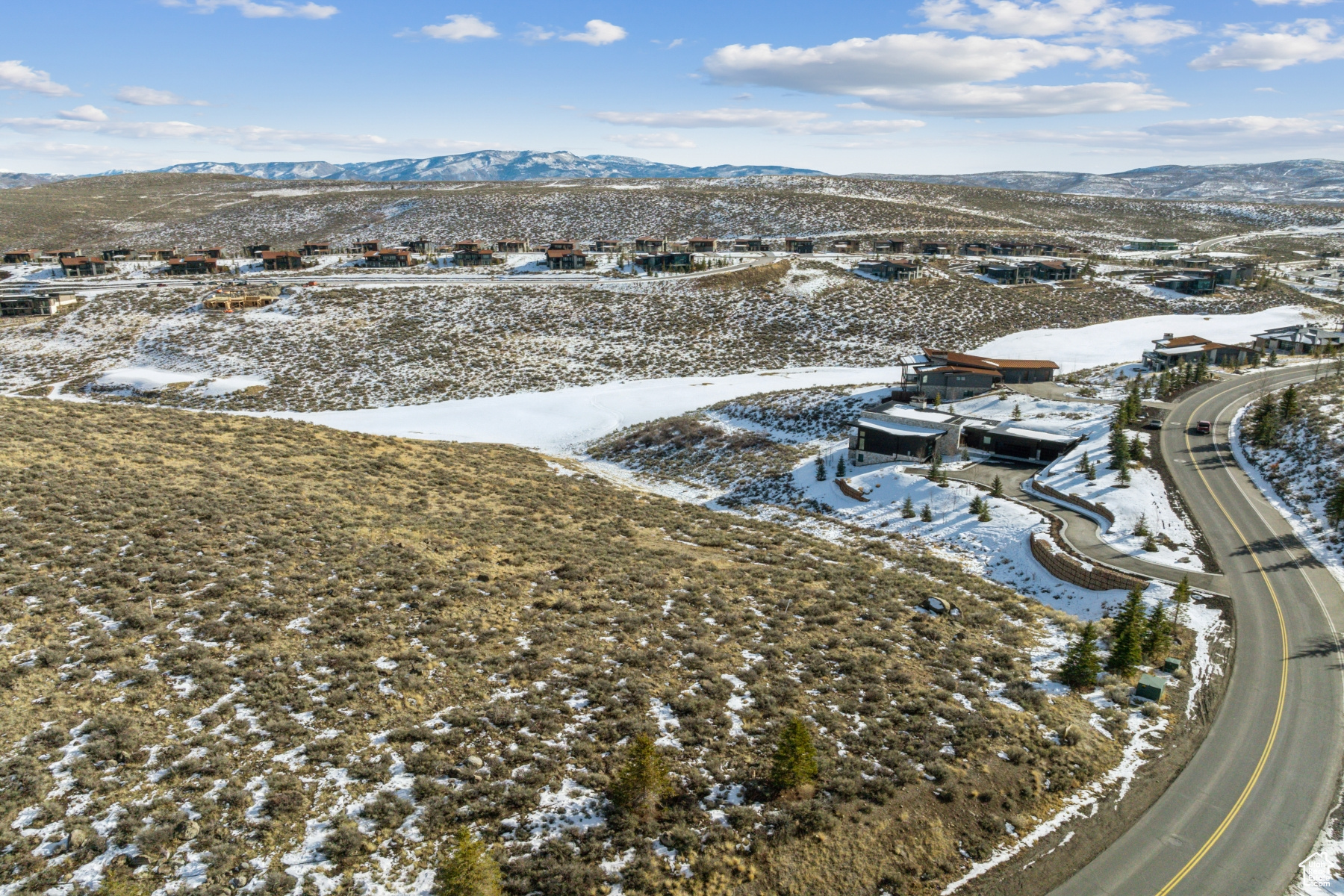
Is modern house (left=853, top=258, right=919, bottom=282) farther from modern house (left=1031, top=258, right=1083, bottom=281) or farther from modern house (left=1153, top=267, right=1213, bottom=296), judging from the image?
modern house (left=1153, top=267, right=1213, bottom=296)

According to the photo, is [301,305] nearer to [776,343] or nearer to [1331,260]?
[776,343]

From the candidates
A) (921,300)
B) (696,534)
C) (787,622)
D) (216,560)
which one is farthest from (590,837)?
(921,300)

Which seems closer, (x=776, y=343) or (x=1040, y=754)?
(x=1040, y=754)

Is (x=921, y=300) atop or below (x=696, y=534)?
atop

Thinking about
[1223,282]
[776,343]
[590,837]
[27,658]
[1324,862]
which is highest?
[1223,282]

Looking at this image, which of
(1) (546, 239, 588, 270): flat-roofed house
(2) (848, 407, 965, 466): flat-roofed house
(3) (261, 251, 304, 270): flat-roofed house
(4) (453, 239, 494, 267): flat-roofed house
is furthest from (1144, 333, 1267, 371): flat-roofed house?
(3) (261, 251, 304, 270): flat-roofed house

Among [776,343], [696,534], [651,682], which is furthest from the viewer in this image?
[776,343]

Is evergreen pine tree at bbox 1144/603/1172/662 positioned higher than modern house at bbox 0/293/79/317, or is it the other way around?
modern house at bbox 0/293/79/317

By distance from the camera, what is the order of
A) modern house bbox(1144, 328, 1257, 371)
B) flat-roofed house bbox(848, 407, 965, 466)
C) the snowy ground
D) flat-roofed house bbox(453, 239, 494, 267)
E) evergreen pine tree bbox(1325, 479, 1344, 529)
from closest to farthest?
evergreen pine tree bbox(1325, 479, 1344, 529)
flat-roofed house bbox(848, 407, 965, 466)
modern house bbox(1144, 328, 1257, 371)
the snowy ground
flat-roofed house bbox(453, 239, 494, 267)
